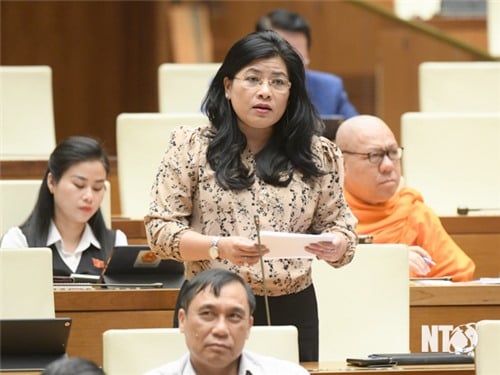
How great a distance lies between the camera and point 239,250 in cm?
237

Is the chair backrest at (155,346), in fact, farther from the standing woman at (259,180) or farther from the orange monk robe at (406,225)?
the orange monk robe at (406,225)

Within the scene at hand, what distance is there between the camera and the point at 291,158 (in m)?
2.54

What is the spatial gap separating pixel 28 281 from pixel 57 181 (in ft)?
2.14

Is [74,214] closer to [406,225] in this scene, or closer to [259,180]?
[406,225]

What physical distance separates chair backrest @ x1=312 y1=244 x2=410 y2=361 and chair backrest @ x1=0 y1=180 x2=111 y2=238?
83cm

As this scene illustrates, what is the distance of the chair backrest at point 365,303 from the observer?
10.3 feet

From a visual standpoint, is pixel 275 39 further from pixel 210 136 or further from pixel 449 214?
pixel 449 214

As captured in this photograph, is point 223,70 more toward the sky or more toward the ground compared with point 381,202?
more toward the sky

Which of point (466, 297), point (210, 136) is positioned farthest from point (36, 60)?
A: point (210, 136)

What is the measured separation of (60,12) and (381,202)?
9.43 feet

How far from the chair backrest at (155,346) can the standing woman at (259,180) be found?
11cm

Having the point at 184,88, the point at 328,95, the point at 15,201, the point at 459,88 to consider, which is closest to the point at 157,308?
the point at 15,201

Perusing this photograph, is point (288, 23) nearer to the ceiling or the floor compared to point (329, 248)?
nearer to the ceiling

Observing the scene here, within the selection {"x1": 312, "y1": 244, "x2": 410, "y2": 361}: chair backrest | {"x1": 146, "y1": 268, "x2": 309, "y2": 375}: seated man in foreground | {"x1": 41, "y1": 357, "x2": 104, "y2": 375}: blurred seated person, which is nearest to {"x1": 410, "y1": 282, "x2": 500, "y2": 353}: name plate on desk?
{"x1": 312, "y1": 244, "x2": 410, "y2": 361}: chair backrest
